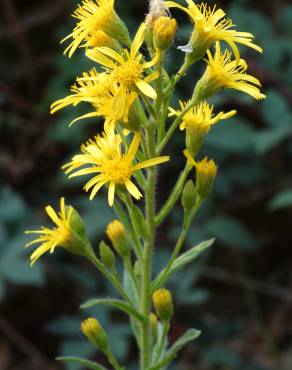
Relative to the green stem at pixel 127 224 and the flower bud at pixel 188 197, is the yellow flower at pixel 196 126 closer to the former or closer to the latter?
the flower bud at pixel 188 197

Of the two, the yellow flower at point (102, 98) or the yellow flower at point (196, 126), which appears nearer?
the yellow flower at point (102, 98)

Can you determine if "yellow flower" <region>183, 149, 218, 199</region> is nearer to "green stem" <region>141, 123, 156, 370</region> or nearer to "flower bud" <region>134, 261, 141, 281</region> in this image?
"green stem" <region>141, 123, 156, 370</region>

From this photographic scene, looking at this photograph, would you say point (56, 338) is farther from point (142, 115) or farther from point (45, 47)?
point (142, 115)

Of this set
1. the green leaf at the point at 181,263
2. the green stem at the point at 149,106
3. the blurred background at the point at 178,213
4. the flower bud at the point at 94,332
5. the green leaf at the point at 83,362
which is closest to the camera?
the green stem at the point at 149,106

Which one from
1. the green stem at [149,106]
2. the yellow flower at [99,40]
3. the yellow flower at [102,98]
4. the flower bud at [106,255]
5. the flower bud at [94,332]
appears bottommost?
the flower bud at [94,332]

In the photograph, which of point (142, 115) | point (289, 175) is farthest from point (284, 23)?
point (142, 115)

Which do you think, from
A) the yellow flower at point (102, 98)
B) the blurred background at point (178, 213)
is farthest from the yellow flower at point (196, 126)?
the blurred background at point (178, 213)
